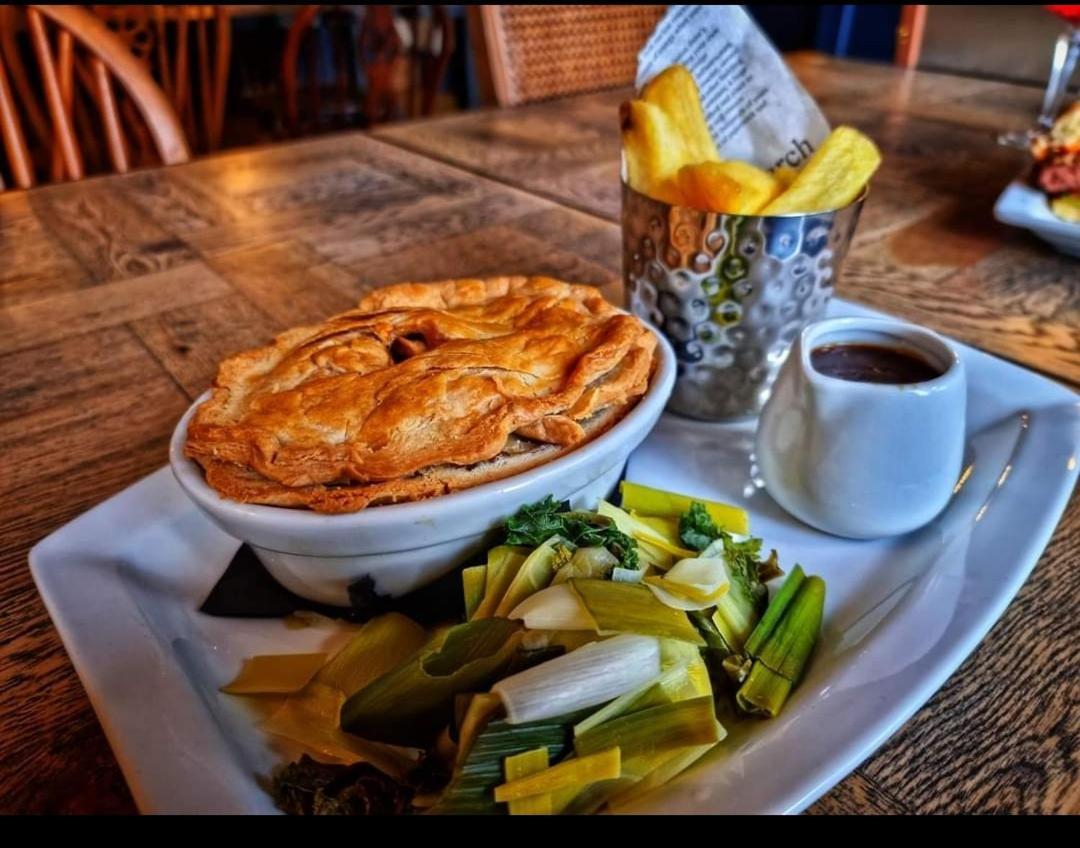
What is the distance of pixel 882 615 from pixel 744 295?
1.45ft

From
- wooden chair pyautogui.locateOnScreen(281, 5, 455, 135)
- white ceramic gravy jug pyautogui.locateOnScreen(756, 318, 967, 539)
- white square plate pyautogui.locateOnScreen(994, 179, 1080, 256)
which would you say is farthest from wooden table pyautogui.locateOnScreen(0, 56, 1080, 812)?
wooden chair pyautogui.locateOnScreen(281, 5, 455, 135)

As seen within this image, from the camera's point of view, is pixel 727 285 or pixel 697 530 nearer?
pixel 697 530

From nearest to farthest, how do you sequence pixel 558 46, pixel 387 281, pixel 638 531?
pixel 638 531 < pixel 387 281 < pixel 558 46

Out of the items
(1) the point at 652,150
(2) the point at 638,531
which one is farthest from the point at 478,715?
(1) the point at 652,150

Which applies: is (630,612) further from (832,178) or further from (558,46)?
(558,46)

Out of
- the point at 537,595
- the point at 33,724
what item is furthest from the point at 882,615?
the point at 33,724

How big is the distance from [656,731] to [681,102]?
830 mm

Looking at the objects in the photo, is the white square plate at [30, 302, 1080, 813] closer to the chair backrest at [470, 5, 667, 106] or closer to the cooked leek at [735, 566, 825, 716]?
the cooked leek at [735, 566, 825, 716]

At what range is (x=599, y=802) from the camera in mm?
638

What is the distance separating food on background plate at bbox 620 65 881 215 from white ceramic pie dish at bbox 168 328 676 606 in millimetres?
335

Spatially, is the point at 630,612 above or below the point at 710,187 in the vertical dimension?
below

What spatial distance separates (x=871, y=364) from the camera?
0.97m

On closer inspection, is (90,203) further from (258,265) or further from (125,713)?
(125,713)

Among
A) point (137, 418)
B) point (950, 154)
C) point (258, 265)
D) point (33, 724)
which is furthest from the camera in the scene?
point (950, 154)
